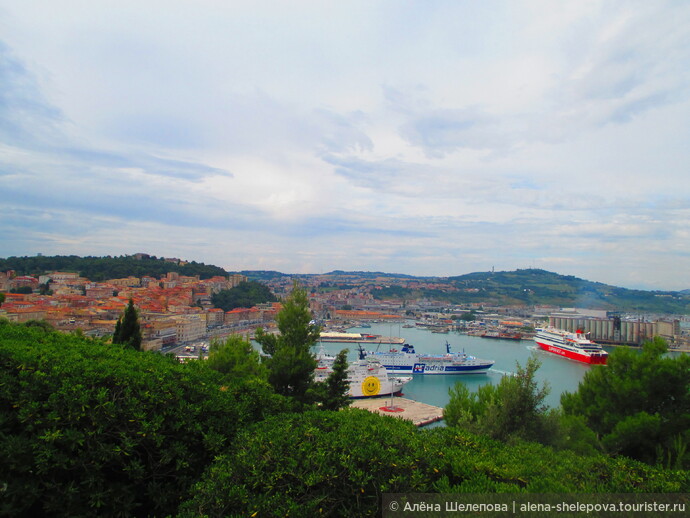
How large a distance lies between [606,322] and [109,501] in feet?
146

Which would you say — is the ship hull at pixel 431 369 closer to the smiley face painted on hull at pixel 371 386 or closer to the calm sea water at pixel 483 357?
the calm sea water at pixel 483 357

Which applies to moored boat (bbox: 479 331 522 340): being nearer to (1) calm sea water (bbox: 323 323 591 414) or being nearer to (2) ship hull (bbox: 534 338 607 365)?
(1) calm sea water (bbox: 323 323 591 414)

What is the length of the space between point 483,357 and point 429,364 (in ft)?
21.9

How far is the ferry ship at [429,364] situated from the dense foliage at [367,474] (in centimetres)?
2379

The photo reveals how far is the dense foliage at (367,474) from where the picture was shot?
1.71 meters

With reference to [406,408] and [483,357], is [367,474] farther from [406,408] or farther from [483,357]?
[483,357]

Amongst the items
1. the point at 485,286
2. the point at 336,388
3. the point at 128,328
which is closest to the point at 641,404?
the point at 336,388

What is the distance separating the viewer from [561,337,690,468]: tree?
5090mm

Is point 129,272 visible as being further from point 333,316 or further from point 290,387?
point 290,387

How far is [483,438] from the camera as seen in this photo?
98.2 inches

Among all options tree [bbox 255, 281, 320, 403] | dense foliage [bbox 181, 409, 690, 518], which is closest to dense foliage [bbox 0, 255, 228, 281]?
tree [bbox 255, 281, 320, 403]

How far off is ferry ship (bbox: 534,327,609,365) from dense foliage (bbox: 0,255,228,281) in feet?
154

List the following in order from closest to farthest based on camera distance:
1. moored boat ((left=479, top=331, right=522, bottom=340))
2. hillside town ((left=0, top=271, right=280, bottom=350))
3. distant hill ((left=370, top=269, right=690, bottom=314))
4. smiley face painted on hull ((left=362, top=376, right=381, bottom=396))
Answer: smiley face painted on hull ((left=362, top=376, right=381, bottom=396)) < hillside town ((left=0, top=271, right=280, bottom=350)) < moored boat ((left=479, top=331, right=522, bottom=340)) < distant hill ((left=370, top=269, right=690, bottom=314))

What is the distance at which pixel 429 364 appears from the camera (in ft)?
85.1
